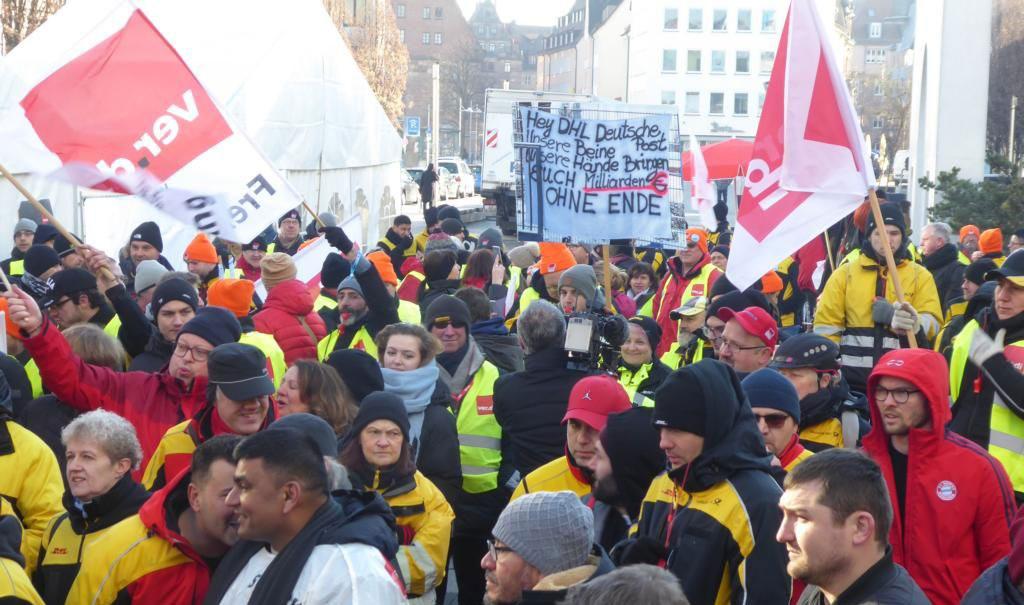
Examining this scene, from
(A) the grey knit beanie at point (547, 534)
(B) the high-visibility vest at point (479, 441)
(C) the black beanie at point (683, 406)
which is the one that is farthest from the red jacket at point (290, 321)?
(A) the grey knit beanie at point (547, 534)

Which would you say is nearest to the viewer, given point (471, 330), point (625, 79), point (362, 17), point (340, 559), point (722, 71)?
point (340, 559)

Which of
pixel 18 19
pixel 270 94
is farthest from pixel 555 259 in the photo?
pixel 18 19

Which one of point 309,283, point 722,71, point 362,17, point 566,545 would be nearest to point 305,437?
point 566,545

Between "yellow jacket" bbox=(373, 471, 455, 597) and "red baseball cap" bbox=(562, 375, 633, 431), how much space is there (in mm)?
675

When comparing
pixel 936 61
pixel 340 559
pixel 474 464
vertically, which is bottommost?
pixel 474 464

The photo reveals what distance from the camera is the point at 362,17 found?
58375 millimetres

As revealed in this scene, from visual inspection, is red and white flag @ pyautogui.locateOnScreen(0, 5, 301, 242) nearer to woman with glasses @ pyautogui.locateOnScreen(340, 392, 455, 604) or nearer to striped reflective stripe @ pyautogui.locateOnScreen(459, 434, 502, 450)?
striped reflective stripe @ pyautogui.locateOnScreen(459, 434, 502, 450)

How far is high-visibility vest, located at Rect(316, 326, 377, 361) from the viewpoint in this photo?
8109 millimetres

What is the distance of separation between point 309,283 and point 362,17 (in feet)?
164

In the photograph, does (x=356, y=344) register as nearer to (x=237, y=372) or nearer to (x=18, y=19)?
(x=237, y=372)

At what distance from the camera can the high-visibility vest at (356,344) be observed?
26.6 ft

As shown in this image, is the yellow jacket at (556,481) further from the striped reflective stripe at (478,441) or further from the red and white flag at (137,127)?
the red and white flag at (137,127)

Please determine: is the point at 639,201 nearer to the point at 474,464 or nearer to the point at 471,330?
the point at 471,330

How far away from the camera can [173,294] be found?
684 centimetres
